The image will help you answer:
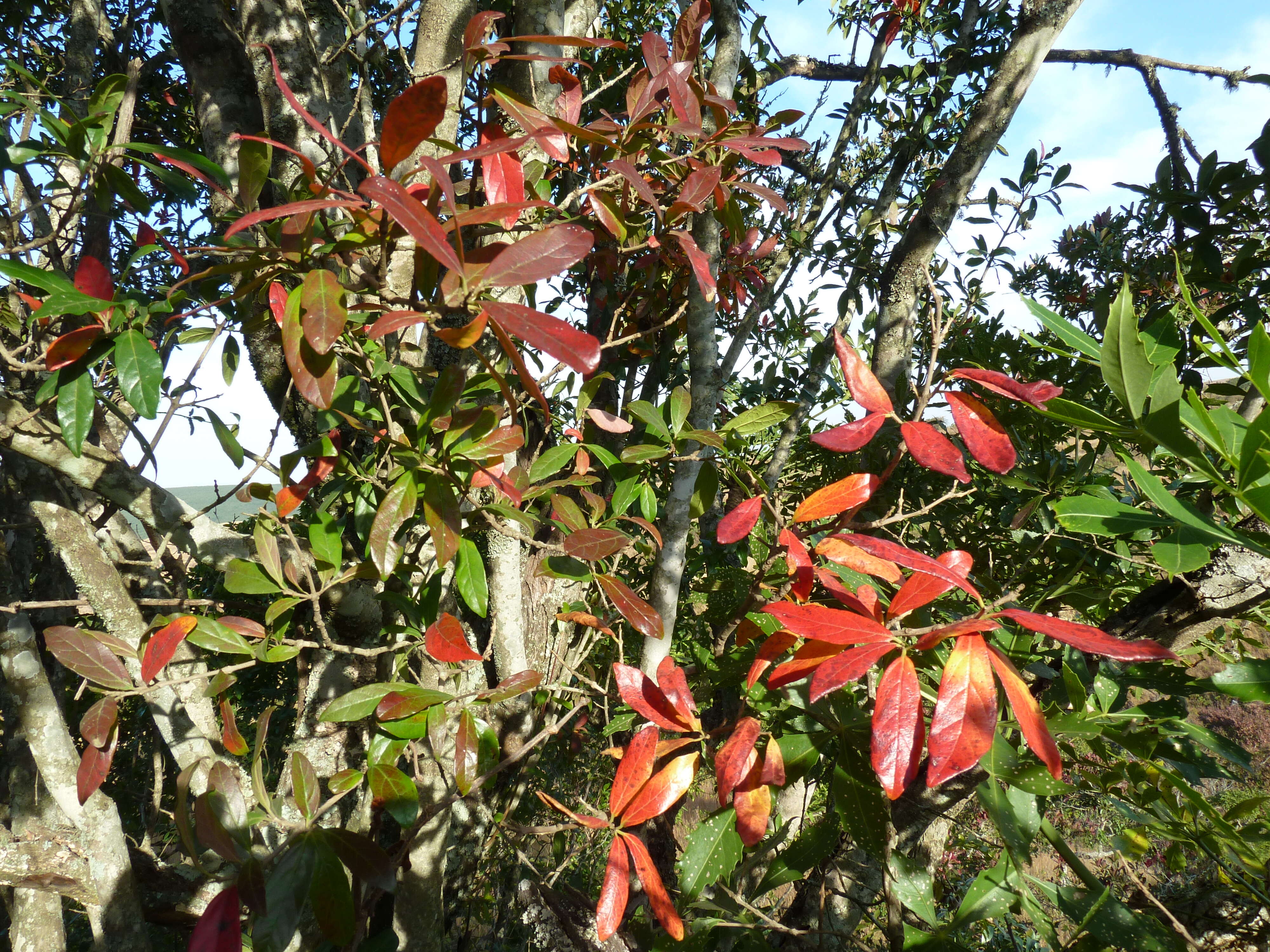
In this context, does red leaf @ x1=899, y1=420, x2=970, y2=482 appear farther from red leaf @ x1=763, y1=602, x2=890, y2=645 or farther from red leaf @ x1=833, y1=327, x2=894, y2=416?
red leaf @ x1=763, y1=602, x2=890, y2=645

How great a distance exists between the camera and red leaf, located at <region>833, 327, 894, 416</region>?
27.6 inches

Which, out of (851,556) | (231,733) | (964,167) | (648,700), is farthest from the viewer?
(964,167)

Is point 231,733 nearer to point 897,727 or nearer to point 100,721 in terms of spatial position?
point 100,721

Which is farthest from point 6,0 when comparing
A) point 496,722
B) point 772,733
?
point 772,733

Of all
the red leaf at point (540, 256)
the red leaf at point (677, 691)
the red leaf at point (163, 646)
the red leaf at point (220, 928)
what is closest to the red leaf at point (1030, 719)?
the red leaf at point (677, 691)

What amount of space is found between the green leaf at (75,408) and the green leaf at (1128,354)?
3.22ft

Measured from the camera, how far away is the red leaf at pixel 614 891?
2.39 feet

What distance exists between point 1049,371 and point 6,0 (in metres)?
3.50

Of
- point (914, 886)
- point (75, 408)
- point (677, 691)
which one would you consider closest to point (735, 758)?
point (677, 691)

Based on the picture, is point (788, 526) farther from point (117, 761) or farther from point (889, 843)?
point (117, 761)

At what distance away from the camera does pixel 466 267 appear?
0.56 metres

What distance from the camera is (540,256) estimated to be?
534 mm

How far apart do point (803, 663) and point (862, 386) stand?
0.29m

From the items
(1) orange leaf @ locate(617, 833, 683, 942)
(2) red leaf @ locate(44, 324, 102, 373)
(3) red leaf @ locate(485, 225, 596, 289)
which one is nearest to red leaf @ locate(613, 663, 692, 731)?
(1) orange leaf @ locate(617, 833, 683, 942)
